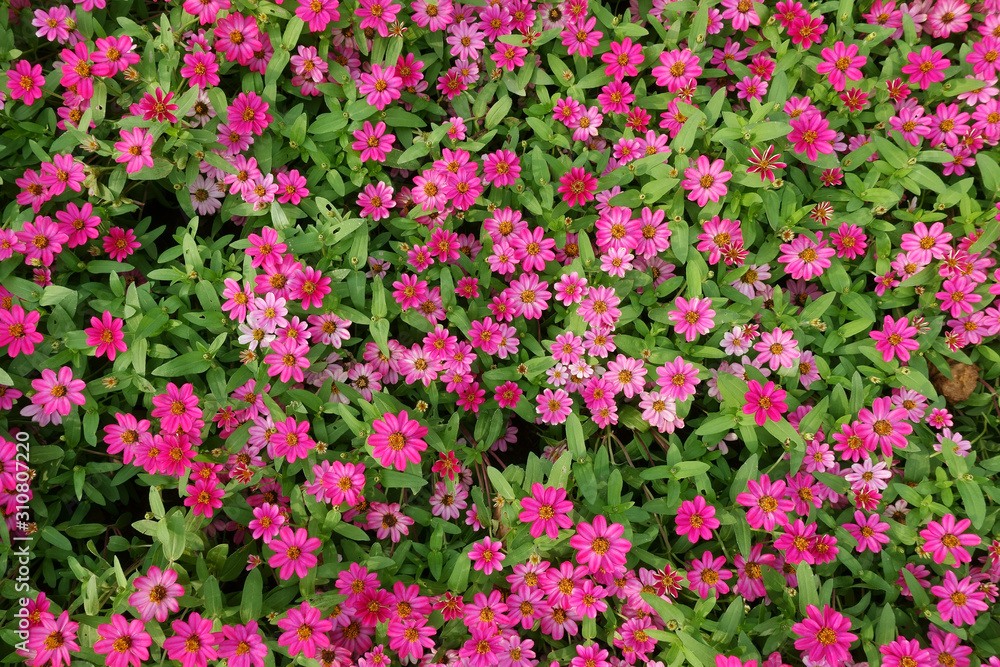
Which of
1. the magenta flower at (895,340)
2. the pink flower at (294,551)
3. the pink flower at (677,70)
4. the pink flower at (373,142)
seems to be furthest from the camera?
the pink flower at (677,70)

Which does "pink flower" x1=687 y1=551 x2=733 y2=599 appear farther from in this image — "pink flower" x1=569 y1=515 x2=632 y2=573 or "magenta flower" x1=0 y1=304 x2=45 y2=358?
"magenta flower" x1=0 y1=304 x2=45 y2=358

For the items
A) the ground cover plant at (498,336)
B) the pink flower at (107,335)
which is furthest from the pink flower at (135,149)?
the pink flower at (107,335)

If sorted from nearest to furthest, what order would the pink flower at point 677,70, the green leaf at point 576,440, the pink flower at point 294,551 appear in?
the pink flower at point 294,551
the green leaf at point 576,440
the pink flower at point 677,70

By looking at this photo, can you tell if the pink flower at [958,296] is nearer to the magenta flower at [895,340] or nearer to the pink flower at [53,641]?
the magenta flower at [895,340]

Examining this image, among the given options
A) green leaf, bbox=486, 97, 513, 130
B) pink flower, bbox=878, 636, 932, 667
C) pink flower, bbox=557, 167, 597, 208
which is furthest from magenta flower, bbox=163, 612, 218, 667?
pink flower, bbox=878, 636, 932, 667

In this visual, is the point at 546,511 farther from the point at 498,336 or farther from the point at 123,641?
the point at 123,641
